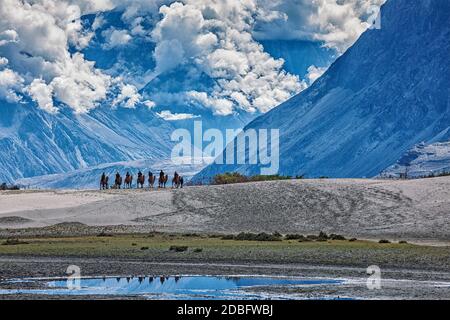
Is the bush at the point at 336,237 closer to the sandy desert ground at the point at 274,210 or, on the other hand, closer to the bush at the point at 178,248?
the sandy desert ground at the point at 274,210

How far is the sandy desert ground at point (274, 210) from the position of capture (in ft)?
306

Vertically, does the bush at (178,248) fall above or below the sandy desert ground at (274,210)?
below

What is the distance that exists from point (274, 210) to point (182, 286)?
2088 inches

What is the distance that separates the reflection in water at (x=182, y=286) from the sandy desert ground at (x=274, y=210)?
3544 cm

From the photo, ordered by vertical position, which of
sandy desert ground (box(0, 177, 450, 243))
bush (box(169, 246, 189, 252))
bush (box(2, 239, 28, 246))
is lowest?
bush (box(169, 246, 189, 252))

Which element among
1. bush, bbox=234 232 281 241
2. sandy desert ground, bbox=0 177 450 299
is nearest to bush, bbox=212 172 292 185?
sandy desert ground, bbox=0 177 450 299

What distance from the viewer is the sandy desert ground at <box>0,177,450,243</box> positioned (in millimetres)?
93375

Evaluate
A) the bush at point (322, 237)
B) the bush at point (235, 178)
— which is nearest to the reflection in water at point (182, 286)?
the bush at point (322, 237)

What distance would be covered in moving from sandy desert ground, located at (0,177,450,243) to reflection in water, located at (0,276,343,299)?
3544cm

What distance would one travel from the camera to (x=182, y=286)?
49.5 meters

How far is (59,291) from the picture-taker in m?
46.2

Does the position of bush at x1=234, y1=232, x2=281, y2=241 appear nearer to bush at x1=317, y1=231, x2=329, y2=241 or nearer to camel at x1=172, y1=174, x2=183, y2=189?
bush at x1=317, y1=231, x2=329, y2=241
